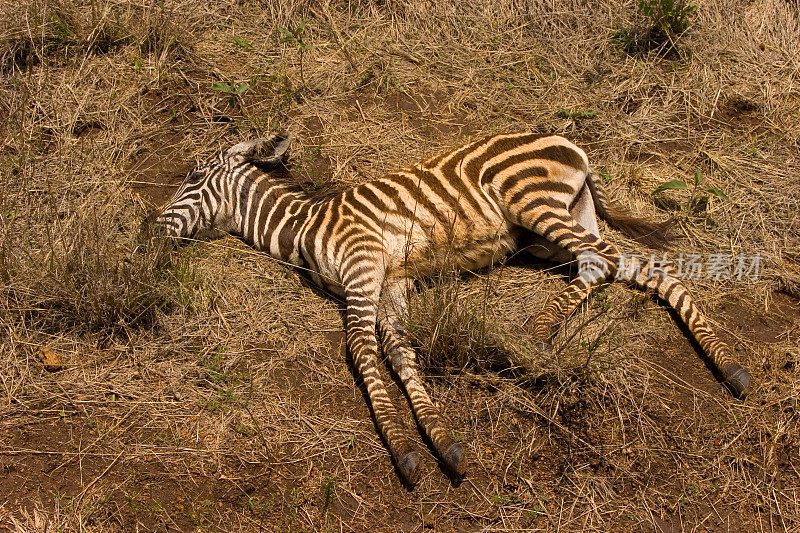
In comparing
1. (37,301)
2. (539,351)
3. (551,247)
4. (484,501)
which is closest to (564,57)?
(551,247)

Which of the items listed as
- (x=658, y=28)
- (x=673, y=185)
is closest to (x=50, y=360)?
(x=673, y=185)

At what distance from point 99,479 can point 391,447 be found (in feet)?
5.33

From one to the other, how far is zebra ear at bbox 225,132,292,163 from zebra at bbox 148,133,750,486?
26cm

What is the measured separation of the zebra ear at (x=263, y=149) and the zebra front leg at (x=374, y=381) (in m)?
1.66

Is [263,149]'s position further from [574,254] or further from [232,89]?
[574,254]

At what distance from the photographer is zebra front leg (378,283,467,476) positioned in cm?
395

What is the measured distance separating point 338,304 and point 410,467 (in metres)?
1.50

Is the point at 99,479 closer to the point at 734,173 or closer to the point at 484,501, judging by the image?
the point at 484,501

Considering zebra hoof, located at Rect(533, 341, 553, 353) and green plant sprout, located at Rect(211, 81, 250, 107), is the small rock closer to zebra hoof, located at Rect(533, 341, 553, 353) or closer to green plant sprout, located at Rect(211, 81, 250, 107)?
green plant sprout, located at Rect(211, 81, 250, 107)

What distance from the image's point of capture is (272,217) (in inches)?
213

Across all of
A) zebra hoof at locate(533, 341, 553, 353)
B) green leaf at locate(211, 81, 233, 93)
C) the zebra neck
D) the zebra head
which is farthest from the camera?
green leaf at locate(211, 81, 233, 93)

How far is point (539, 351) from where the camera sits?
14.0 feet

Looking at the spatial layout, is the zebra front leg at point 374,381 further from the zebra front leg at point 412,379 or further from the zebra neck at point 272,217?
the zebra neck at point 272,217

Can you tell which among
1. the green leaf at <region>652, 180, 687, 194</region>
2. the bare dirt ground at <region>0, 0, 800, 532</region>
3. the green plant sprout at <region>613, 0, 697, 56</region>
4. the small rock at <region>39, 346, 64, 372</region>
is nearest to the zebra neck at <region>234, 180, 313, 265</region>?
the bare dirt ground at <region>0, 0, 800, 532</region>
